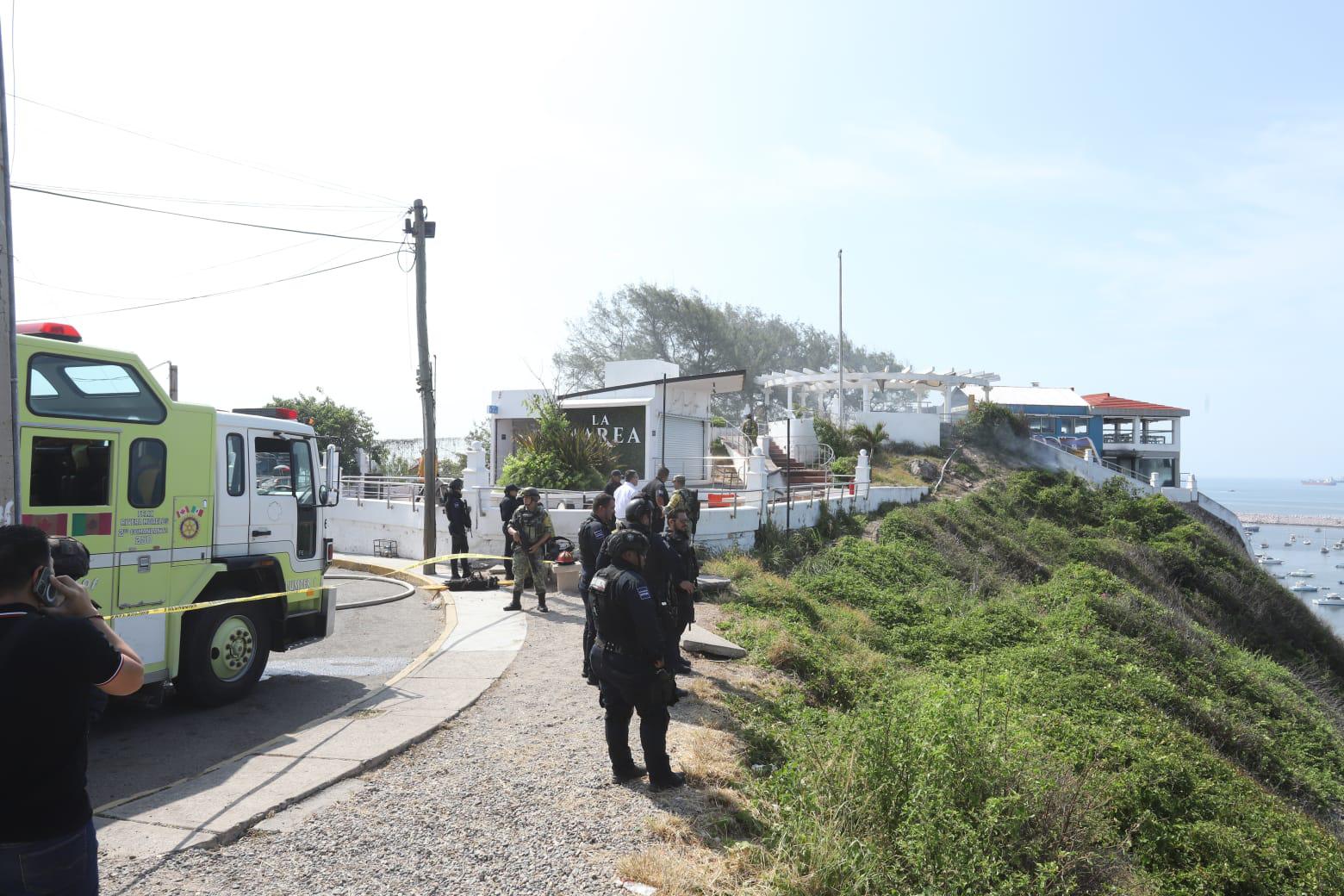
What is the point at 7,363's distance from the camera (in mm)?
5105

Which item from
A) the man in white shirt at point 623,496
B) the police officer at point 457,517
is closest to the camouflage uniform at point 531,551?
the man in white shirt at point 623,496

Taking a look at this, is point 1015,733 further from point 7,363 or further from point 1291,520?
point 1291,520

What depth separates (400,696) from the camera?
767 centimetres

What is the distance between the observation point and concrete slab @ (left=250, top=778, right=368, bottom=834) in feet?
15.5

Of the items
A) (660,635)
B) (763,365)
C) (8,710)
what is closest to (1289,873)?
(660,635)

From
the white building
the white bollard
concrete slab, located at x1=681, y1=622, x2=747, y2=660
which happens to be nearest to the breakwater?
the white building

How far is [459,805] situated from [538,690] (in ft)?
8.84

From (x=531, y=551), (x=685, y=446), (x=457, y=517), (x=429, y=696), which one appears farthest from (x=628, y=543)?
(x=685, y=446)

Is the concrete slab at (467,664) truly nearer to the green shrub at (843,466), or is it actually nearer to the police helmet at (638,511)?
the police helmet at (638,511)

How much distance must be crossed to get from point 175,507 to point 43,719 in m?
5.10

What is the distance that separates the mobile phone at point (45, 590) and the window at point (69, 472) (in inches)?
165

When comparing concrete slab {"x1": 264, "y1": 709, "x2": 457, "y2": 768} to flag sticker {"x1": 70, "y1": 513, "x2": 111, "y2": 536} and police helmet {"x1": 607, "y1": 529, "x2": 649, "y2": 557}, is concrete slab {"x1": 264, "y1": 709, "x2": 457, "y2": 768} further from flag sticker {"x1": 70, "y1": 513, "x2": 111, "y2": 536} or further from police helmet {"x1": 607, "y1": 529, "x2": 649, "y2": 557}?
police helmet {"x1": 607, "y1": 529, "x2": 649, "y2": 557}

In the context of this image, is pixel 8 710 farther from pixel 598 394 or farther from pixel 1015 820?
pixel 598 394

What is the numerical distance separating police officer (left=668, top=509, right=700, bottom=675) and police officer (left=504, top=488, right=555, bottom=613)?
3148 mm
